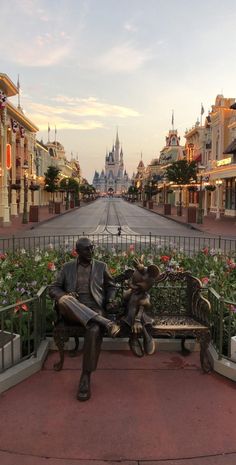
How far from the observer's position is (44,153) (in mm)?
78812

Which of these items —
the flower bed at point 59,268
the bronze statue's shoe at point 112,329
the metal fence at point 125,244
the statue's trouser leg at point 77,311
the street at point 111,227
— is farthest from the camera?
the street at point 111,227

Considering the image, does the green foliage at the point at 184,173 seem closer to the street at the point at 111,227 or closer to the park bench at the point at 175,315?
the street at the point at 111,227

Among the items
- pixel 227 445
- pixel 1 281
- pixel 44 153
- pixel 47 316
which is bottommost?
pixel 227 445

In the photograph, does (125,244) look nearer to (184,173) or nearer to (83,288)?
(83,288)

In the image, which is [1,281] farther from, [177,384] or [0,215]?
[0,215]

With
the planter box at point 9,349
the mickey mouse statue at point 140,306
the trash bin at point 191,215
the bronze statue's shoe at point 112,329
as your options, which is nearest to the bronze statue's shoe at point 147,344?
the mickey mouse statue at point 140,306

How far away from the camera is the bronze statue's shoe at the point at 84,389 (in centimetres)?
422

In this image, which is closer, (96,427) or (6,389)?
(96,427)

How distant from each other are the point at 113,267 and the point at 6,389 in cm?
336

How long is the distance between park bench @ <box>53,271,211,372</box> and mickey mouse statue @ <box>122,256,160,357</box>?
0.15m

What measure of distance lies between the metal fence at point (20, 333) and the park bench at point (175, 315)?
0.33 metres

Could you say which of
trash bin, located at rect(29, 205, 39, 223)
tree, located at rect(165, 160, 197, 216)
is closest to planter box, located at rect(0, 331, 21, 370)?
trash bin, located at rect(29, 205, 39, 223)

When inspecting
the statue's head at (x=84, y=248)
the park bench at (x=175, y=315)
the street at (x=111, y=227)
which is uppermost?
the statue's head at (x=84, y=248)

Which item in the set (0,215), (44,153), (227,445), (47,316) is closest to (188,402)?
(227,445)
